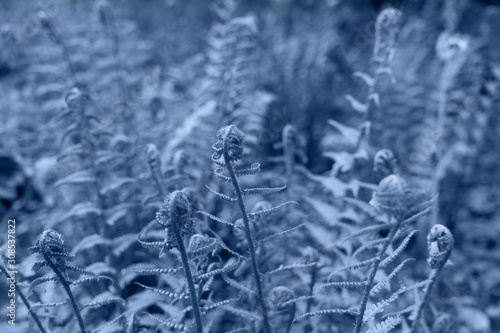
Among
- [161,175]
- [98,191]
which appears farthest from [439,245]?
[98,191]

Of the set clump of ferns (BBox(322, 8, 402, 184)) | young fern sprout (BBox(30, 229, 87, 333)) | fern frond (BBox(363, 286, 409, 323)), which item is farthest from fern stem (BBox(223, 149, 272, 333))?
clump of ferns (BBox(322, 8, 402, 184))

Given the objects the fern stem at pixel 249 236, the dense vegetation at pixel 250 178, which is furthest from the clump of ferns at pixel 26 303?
the fern stem at pixel 249 236

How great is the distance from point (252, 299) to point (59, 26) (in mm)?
2915

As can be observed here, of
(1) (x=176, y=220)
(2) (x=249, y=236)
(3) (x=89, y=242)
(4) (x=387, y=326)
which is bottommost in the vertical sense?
(4) (x=387, y=326)

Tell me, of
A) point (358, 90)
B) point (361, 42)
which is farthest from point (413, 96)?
point (361, 42)

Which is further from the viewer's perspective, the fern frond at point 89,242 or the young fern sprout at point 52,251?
the fern frond at point 89,242

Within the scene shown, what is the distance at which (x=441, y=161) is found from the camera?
2596mm

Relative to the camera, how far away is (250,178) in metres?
2.42

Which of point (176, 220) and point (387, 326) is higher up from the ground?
point (176, 220)

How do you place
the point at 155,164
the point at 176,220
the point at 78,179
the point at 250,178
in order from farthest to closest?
the point at 250,178, the point at 78,179, the point at 155,164, the point at 176,220

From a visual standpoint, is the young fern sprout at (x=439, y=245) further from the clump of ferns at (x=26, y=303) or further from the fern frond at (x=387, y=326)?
the clump of ferns at (x=26, y=303)

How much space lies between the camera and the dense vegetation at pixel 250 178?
1254mm

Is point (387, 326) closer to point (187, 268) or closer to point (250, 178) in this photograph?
point (187, 268)

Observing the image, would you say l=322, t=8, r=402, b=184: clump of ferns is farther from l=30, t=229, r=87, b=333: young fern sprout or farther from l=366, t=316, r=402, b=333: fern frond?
l=30, t=229, r=87, b=333: young fern sprout
